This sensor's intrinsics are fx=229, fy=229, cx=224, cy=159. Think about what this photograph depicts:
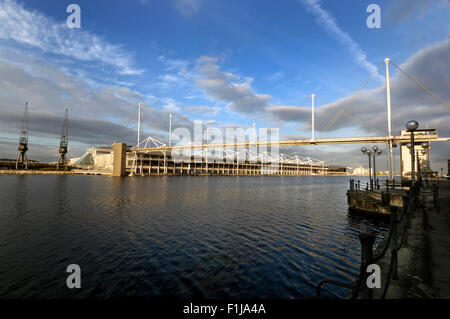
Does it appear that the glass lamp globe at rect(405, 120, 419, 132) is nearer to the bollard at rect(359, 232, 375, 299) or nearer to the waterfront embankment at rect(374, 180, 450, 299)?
the waterfront embankment at rect(374, 180, 450, 299)

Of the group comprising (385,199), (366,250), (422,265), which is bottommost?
(422,265)

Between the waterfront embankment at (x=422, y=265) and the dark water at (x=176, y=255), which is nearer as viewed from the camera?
the waterfront embankment at (x=422, y=265)

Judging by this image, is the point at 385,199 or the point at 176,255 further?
the point at 385,199

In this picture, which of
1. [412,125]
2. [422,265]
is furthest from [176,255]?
[412,125]

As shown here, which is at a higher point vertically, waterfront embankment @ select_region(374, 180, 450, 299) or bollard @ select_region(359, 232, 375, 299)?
bollard @ select_region(359, 232, 375, 299)

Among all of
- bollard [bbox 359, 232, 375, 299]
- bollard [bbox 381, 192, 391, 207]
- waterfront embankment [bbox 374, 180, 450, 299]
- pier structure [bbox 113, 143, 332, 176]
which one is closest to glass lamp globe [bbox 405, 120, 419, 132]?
waterfront embankment [bbox 374, 180, 450, 299]

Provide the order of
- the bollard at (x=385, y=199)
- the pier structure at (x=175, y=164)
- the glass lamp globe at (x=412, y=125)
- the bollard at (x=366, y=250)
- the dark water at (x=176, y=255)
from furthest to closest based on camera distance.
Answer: the pier structure at (x=175, y=164) → the bollard at (x=385, y=199) → the glass lamp globe at (x=412, y=125) → the dark water at (x=176, y=255) → the bollard at (x=366, y=250)

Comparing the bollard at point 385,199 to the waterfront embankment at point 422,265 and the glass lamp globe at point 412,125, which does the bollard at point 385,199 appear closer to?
the glass lamp globe at point 412,125

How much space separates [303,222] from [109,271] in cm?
1293

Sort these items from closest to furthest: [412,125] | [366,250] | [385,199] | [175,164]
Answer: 1. [366,250]
2. [412,125]
3. [385,199]
4. [175,164]

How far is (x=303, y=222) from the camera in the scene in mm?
16594

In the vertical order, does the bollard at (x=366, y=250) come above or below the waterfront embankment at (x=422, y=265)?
above

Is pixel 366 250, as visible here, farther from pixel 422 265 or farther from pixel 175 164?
pixel 175 164

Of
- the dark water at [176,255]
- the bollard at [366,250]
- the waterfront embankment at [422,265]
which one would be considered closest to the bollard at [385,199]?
the dark water at [176,255]
